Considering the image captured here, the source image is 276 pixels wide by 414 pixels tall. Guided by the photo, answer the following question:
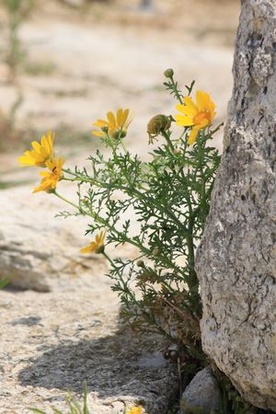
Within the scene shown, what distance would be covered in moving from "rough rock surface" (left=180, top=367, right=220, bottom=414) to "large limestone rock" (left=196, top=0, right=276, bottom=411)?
0.60 ft

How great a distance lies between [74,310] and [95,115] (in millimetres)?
4158

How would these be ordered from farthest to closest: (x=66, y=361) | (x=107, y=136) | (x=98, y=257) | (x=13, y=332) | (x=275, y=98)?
(x=98, y=257), (x=13, y=332), (x=66, y=361), (x=107, y=136), (x=275, y=98)

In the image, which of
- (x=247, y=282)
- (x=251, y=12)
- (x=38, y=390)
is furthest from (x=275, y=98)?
(x=38, y=390)

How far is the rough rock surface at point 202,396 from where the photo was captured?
258 cm

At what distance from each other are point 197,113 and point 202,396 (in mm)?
711

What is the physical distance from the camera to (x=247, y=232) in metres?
2.30

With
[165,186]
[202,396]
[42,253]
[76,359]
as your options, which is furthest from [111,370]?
[42,253]

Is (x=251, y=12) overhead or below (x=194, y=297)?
overhead

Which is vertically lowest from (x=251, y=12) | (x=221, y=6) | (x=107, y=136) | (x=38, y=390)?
(x=38, y=390)

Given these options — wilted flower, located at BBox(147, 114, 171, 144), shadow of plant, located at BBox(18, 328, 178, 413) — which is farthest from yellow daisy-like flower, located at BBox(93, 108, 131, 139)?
shadow of plant, located at BBox(18, 328, 178, 413)

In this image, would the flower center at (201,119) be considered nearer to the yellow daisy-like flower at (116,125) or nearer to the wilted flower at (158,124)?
the wilted flower at (158,124)

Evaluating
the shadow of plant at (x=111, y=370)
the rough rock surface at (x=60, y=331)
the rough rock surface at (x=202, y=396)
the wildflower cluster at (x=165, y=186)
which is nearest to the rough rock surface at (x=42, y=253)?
the rough rock surface at (x=60, y=331)

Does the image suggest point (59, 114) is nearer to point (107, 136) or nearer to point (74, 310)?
point (74, 310)

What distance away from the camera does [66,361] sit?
2.87 metres
